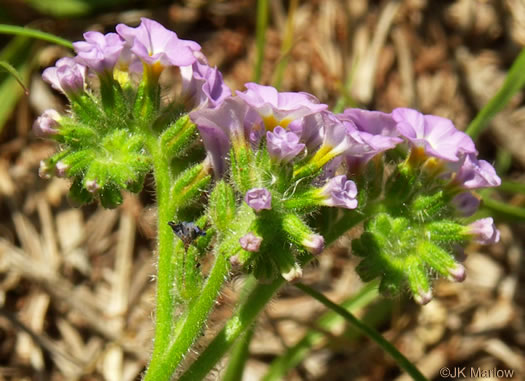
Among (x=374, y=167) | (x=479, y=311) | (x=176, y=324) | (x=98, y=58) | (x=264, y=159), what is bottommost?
(x=479, y=311)

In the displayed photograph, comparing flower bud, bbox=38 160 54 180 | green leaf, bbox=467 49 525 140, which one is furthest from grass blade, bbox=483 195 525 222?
flower bud, bbox=38 160 54 180

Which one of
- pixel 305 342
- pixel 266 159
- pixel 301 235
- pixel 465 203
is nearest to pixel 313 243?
pixel 301 235

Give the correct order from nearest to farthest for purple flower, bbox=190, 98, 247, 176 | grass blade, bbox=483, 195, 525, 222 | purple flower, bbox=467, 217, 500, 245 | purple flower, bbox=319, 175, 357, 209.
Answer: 1. purple flower, bbox=319, 175, 357, 209
2. purple flower, bbox=190, 98, 247, 176
3. purple flower, bbox=467, 217, 500, 245
4. grass blade, bbox=483, 195, 525, 222

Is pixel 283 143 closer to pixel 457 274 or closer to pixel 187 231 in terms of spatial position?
pixel 187 231

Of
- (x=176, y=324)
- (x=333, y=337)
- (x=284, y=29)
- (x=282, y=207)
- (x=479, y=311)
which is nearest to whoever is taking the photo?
(x=282, y=207)

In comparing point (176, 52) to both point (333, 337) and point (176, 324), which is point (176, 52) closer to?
point (176, 324)

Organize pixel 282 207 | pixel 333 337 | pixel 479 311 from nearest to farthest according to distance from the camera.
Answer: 1. pixel 282 207
2. pixel 333 337
3. pixel 479 311

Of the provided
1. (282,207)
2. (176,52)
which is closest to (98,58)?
(176,52)

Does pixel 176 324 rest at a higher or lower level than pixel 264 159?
lower

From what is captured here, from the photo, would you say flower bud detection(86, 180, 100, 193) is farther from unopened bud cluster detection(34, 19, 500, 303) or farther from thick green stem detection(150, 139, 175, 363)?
thick green stem detection(150, 139, 175, 363)
